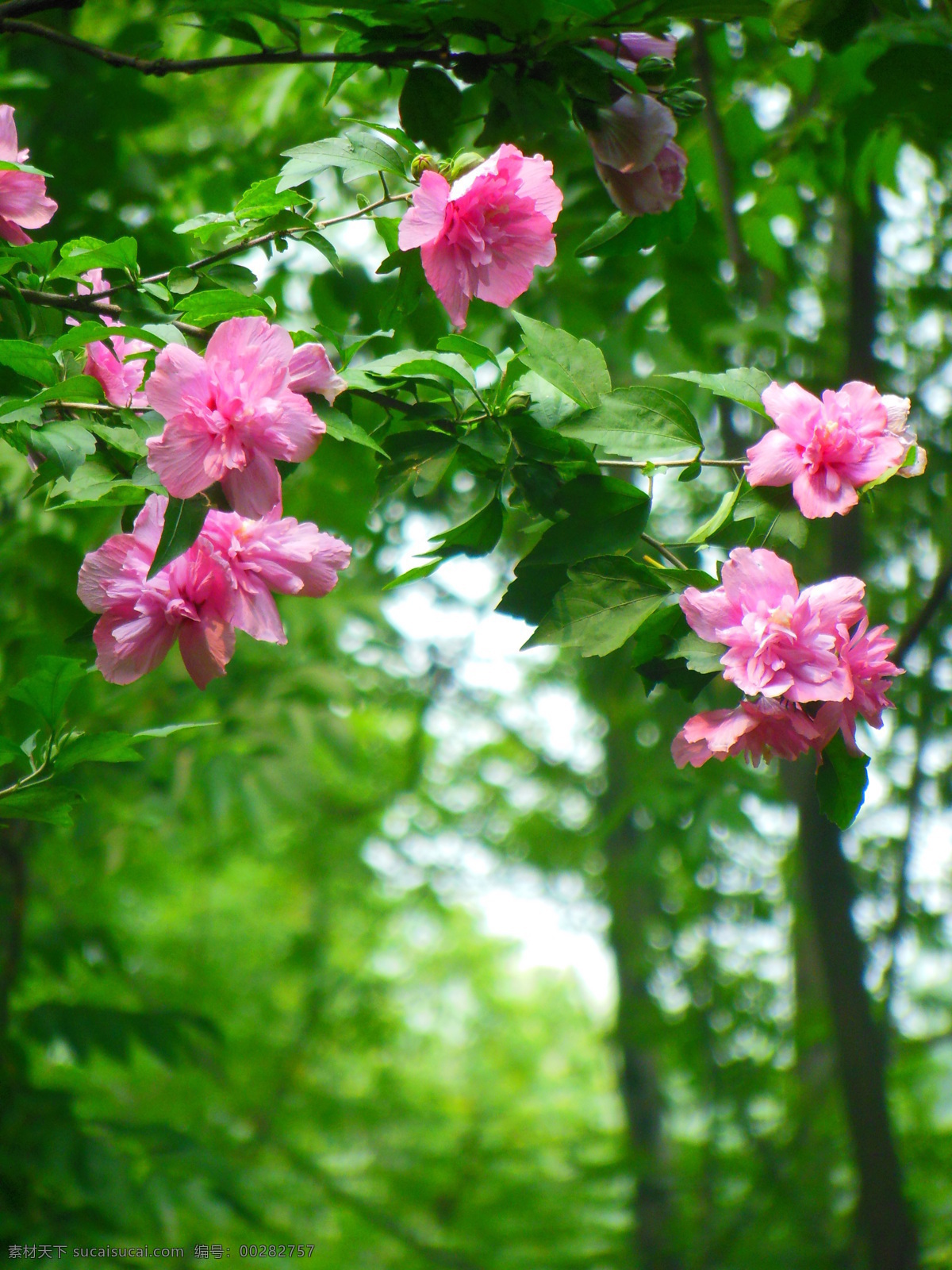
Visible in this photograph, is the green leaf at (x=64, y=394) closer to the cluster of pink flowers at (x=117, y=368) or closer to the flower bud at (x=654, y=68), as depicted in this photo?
the cluster of pink flowers at (x=117, y=368)

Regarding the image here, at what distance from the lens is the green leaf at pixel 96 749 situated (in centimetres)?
72

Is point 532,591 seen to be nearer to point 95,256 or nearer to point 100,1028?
point 95,256

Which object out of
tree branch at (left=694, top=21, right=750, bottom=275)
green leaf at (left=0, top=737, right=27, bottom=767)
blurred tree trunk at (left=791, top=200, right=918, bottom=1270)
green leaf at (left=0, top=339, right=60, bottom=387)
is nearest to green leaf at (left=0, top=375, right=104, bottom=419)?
green leaf at (left=0, top=339, right=60, bottom=387)

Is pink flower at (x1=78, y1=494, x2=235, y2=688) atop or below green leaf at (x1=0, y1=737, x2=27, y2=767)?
atop

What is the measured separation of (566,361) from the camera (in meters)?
0.73

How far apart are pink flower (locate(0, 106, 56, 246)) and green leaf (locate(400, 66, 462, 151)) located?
12.3 inches

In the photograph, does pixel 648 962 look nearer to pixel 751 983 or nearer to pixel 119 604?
pixel 751 983

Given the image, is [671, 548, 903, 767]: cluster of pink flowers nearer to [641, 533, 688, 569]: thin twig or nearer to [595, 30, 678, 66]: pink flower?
[641, 533, 688, 569]: thin twig

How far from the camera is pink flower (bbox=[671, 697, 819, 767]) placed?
652mm

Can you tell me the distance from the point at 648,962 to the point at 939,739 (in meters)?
1.86

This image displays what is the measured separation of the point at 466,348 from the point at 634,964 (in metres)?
3.58

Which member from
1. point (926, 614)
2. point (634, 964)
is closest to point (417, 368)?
point (926, 614)

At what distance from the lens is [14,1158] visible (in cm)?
178

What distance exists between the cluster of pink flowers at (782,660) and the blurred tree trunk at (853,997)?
1.14 metres
